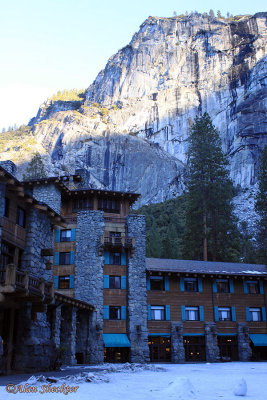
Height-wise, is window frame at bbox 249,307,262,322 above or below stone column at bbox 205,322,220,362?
above

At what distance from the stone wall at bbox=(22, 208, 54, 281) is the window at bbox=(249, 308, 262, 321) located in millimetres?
23116

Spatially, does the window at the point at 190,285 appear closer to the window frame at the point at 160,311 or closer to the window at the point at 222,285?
the window at the point at 222,285

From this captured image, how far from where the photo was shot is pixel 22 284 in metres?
17.5

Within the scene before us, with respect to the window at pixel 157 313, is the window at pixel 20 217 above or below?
above

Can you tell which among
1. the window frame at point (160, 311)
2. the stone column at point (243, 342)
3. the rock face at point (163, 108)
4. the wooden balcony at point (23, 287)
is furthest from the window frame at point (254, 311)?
the rock face at point (163, 108)

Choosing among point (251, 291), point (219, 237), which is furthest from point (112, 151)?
point (251, 291)

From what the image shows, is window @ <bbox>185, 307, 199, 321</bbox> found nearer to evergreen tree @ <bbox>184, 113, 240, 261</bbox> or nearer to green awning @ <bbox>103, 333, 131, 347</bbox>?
green awning @ <bbox>103, 333, 131, 347</bbox>

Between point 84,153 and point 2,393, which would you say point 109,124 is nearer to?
point 84,153

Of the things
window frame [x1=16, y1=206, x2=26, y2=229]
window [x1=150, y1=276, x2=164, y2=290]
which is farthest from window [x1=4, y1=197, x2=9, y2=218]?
window [x1=150, y1=276, x2=164, y2=290]

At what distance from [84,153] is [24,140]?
68.0 ft

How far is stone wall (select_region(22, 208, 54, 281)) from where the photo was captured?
71.1 feet

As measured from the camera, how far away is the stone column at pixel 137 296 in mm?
35750

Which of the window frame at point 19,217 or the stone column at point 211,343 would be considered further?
the stone column at point 211,343

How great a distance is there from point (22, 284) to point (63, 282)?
20.8 metres
